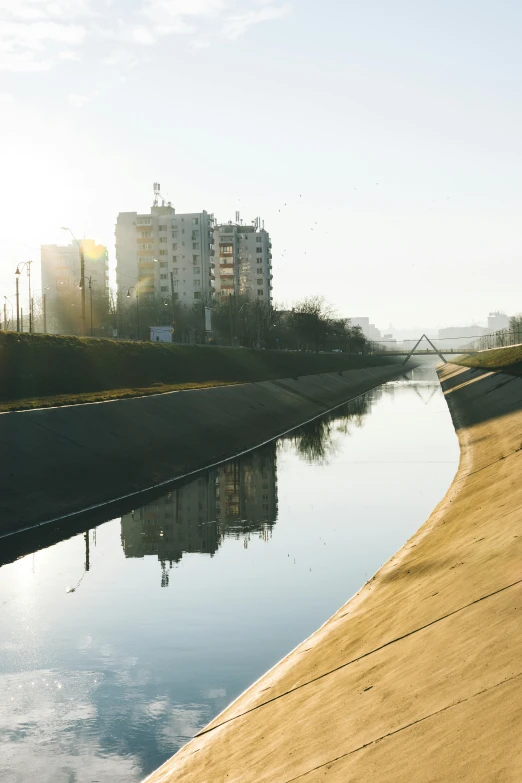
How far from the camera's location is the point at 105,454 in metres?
34.2

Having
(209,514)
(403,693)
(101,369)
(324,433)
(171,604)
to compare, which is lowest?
(324,433)

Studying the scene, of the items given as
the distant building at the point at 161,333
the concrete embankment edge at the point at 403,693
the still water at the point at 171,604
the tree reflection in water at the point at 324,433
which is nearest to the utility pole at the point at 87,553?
the still water at the point at 171,604

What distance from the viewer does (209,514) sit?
28.6m

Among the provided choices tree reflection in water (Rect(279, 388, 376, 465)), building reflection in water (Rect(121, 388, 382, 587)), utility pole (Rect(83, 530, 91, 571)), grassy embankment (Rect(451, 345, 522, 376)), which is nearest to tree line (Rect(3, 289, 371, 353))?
grassy embankment (Rect(451, 345, 522, 376))

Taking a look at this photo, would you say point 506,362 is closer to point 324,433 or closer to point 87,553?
point 324,433

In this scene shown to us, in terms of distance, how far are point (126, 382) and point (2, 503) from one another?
45.1 metres

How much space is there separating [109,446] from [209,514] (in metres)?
8.01

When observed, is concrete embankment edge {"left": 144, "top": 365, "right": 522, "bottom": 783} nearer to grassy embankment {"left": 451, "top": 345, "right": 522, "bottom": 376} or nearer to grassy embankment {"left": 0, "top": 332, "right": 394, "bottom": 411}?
grassy embankment {"left": 0, "top": 332, "right": 394, "bottom": 411}

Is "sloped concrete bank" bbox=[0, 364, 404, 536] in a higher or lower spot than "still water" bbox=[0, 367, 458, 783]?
higher

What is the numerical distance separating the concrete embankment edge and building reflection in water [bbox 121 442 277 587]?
308 inches

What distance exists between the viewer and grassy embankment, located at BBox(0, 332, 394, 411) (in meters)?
52.0

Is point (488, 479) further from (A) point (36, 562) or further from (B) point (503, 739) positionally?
(B) point (503, 739)

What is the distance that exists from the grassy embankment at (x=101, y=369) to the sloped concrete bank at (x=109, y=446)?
2.88m

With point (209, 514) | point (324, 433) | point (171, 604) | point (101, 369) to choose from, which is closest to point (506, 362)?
point (324, 433)
